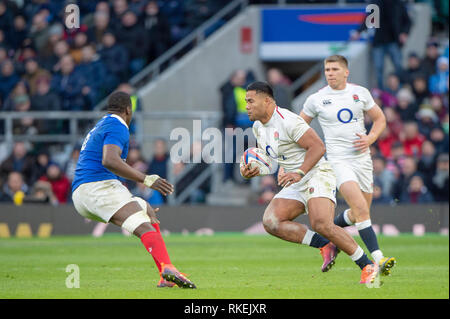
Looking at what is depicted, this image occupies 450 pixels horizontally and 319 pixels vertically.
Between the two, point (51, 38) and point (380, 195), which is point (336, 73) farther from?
point (51, 38)

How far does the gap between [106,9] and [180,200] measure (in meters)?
5.37

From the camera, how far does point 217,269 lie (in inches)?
452

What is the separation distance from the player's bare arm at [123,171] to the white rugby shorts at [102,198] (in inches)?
16.5

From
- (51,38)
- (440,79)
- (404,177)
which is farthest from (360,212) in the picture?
(51,38)

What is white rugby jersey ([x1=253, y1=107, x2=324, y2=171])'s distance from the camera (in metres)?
9.62

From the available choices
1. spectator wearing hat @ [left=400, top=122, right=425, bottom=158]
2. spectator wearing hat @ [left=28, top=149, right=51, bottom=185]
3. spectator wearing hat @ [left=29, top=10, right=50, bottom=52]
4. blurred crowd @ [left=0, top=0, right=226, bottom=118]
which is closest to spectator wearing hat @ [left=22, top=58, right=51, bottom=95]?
blurred crowd @ [left=0, top=0, right=226, bottom=118]

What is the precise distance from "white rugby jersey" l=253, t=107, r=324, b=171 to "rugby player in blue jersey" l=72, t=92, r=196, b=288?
139 centimetres

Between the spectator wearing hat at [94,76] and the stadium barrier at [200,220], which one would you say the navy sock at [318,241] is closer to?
the stadium barrier at [200,220]

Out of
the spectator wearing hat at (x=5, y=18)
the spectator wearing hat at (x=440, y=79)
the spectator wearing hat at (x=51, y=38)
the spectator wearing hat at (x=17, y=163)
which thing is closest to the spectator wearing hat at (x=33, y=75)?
the spectator wearing hat at (x=51, y=38)

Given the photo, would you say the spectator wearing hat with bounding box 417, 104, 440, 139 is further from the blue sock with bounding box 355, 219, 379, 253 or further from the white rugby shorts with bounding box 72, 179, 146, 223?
the white rugby shorts with bounding box 72, 179, 146, 223

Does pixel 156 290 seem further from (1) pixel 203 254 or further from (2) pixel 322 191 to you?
(1) pixel 203 254

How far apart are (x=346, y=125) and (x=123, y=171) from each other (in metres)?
3.35

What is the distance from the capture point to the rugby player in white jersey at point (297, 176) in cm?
952
